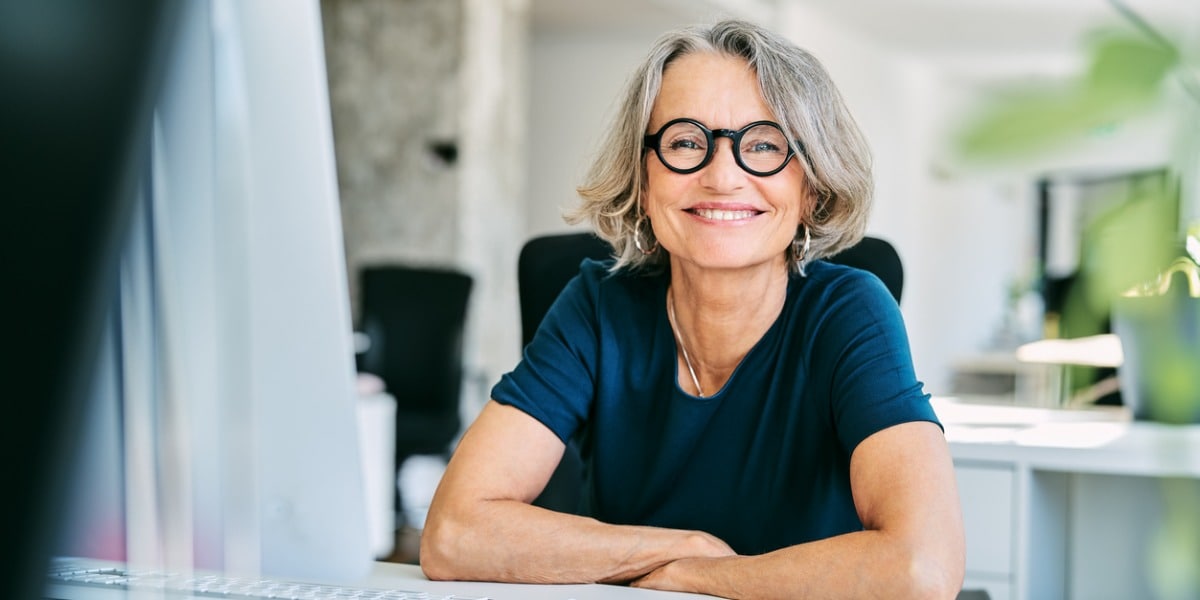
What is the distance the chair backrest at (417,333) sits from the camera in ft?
15.8

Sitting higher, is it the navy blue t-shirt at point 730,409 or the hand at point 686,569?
the navy blue t-shirt at point 730,409

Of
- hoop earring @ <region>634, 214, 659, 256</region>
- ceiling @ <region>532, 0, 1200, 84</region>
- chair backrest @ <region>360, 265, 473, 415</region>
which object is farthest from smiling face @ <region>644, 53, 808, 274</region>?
ceiling @ <region>532, 0, 1200, 84</region>

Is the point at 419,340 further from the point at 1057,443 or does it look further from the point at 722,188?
the point at 722,188

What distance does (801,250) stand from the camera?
156 centimetres

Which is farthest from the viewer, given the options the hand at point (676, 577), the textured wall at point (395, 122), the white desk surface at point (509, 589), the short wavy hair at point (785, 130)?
the textured wall at point (395, 122)

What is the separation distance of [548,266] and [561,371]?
31 cm

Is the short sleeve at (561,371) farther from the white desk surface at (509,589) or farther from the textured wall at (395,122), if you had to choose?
the textured wall at (395,122)

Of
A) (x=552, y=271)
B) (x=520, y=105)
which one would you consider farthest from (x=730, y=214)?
(x=520, y=105)

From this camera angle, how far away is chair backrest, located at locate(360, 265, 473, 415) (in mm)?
4828

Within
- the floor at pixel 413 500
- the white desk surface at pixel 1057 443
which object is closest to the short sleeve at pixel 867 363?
the white desk surface at pixel 1057 443

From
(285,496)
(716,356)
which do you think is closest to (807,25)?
(716,356)

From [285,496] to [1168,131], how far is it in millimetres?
712

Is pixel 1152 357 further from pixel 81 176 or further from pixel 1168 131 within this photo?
pixel 81 176

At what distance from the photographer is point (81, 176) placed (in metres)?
0.30
